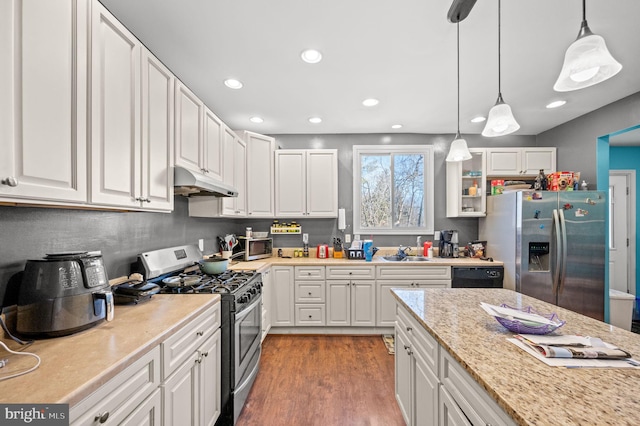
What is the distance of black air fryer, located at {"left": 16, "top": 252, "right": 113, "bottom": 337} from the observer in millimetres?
1039

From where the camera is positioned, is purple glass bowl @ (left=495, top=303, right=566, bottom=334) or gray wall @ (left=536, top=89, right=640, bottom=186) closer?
purple glass bowl @ (left=495, top=303, right=566, bottom=334)

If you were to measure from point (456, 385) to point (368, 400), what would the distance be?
133 centimetres

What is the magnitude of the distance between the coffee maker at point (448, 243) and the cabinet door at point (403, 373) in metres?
2.12

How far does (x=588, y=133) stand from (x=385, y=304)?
320 centimetres

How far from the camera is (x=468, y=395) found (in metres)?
0.93

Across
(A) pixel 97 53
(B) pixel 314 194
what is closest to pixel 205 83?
(A) pixel 97 53

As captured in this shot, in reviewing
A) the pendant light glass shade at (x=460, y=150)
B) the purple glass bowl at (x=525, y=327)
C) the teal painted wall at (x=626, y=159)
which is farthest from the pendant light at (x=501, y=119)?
the teal painted wall at (x=626, y=159)

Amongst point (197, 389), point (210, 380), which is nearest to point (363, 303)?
point (210, 380)

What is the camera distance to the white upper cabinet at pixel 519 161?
3.54 meters

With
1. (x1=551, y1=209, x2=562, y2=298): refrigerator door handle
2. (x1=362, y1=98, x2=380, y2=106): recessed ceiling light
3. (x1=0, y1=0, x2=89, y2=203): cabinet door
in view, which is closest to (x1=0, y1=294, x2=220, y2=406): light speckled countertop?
(x1=0, y1=0, x2=89, y2=203): cabinet door

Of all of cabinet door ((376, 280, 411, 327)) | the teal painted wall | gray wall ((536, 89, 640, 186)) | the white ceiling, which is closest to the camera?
the white ceiling

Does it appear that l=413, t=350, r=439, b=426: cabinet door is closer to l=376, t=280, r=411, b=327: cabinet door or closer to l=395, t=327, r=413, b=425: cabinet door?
l=395, t=327, r=413, b=425: cabinet door

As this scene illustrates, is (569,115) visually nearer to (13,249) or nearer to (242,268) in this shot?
(242,268)

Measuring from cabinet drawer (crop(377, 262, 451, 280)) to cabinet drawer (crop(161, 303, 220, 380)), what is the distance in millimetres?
2107
